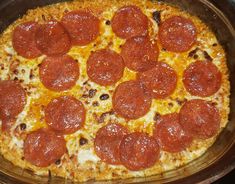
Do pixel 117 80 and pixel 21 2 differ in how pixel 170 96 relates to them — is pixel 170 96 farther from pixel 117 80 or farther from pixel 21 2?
pixel 21 2

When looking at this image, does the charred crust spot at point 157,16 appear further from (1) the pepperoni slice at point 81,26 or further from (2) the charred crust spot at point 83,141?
(2) the charred crust spot at point 83,141

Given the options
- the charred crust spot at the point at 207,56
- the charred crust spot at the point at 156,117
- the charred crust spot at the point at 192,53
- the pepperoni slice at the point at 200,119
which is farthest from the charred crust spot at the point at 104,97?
the charred crust spot at the point at 207,56

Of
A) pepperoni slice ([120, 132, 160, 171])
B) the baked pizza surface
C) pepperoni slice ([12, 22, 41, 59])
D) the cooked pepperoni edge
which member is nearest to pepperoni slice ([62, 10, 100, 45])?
the baked pizza surface

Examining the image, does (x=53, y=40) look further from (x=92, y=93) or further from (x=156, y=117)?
(x=156, y=117)

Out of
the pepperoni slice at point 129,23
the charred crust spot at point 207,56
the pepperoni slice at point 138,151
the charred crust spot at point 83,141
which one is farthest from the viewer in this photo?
the pepperoni slice at point 129,23

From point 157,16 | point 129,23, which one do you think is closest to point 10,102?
point 129,23

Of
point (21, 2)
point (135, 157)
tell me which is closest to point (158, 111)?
point (135, 157)
